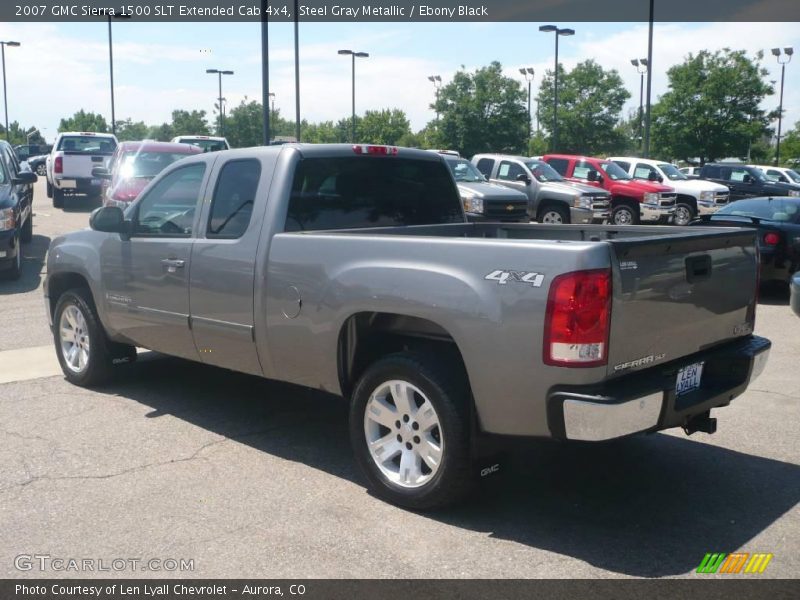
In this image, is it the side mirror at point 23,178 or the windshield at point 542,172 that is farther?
the windshield at point 542,172

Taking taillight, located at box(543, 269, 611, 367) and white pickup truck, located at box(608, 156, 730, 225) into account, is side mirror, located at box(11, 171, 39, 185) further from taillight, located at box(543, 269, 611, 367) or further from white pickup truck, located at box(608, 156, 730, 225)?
white pickup truck, located at box(608, 156, 730, 225)

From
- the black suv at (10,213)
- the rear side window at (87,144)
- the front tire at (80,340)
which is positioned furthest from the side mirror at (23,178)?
the rear side window at (87,144)

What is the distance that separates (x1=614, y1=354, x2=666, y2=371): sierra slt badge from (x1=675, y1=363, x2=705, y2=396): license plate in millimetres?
164

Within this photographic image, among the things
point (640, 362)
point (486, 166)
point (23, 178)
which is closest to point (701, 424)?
point (640, 362)

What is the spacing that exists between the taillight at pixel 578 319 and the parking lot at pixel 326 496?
941 mm

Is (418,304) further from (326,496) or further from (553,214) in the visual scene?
(553,214)

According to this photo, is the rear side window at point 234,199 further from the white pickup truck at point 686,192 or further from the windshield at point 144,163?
the white pickup truck at point 686,192

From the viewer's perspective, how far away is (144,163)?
53.8 ft

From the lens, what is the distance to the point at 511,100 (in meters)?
53.5

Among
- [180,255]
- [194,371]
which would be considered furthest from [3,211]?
[180,255]

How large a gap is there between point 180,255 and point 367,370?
5.99 feet

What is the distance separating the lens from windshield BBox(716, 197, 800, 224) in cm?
1195

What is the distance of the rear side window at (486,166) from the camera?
75.2 ft

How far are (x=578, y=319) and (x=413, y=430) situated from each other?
3.76 feet
